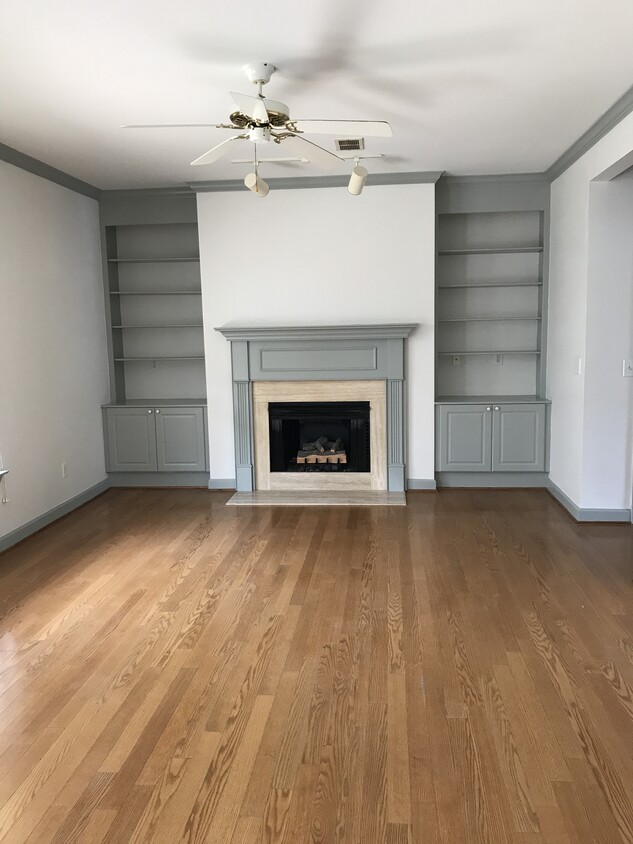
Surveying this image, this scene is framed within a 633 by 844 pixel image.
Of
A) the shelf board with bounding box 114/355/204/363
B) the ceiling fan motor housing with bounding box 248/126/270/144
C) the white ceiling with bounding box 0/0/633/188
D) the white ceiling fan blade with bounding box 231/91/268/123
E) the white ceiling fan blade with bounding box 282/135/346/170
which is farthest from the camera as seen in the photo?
the shelf board with bounding box 114/355/204/363

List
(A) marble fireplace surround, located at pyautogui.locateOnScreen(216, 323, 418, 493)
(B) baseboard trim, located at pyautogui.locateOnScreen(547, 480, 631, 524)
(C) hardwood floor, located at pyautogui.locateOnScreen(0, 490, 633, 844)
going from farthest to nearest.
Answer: (A) marble fireplace surround, located at pyautogui.locateOnScreen(216, 323, 418, 493)
(B) baseboard trim, located at pyautogui.locateOnScreen(547, 480, 631, 524)
(C) hardwood floor, located at pyautogui.locateOnScreen(0, 490, 633, 844)

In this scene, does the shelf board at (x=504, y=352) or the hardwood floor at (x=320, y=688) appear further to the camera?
the shelf board at (x=504, y=352)

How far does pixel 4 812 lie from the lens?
6.86 feet

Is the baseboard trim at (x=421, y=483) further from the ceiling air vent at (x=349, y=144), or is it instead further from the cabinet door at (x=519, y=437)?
the ceiling air vent at (x=349, y=144)

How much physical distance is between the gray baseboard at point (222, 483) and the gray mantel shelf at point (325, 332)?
1.32 metres

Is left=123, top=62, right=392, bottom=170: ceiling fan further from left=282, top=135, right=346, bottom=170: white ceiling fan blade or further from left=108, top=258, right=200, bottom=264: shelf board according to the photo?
left=108, top=258, right=200, bottom=264: shelf board

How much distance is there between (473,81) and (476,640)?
284cm

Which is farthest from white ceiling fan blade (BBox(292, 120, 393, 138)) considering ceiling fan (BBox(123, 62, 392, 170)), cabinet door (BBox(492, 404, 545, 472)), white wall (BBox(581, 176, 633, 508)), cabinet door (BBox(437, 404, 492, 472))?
cabinet door (BBox(492, 404, 545, 472))

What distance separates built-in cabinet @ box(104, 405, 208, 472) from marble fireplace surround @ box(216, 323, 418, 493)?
0.44 metres

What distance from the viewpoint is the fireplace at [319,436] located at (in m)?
5.90

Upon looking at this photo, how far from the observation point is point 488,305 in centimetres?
620

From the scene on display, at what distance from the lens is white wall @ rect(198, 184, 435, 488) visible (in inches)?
223

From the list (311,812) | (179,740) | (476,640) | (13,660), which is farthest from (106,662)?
(476,640)

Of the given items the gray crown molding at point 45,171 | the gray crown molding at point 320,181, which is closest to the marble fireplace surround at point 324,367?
the gray crown molding at point 320,181
